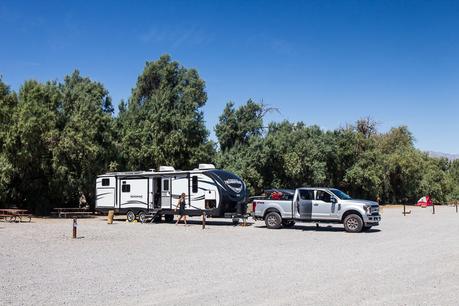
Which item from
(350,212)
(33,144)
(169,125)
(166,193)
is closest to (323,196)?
(350,212)

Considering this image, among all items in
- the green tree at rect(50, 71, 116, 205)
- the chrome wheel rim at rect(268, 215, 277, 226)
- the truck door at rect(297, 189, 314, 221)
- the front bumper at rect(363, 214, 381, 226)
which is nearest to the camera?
the front bumper at rect(363, 214, 381, 226)

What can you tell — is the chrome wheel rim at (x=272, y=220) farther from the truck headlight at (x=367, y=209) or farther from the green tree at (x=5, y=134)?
the green tree at (x=5, y=134)

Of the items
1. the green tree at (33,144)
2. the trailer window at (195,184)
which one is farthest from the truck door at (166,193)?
the green tree at (33,144)

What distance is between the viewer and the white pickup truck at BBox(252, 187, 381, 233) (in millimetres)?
21875

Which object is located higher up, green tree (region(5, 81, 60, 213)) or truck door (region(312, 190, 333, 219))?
green tree (region(5, 81, 60, 213))

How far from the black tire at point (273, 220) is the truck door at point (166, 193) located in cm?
650

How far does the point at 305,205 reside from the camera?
23.1 meters

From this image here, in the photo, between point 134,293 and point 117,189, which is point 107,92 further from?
point 134,293

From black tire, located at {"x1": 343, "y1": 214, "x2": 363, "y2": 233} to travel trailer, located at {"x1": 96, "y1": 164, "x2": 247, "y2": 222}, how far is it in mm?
6230

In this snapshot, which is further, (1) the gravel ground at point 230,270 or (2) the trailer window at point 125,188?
(2) the trailer window at point 125,188

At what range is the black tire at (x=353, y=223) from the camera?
2167cm

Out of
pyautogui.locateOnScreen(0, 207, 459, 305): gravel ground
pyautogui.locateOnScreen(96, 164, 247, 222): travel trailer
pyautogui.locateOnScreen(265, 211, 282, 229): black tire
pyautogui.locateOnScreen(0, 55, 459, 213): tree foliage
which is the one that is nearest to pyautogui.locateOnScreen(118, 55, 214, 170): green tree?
pyautogui.locateOnScreen(0, 55, 459, 213): tree foliage

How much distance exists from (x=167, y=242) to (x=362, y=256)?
723 centimetres

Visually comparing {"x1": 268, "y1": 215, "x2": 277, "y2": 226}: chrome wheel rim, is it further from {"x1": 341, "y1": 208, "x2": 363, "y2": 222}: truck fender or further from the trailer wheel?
the trailer wheel
